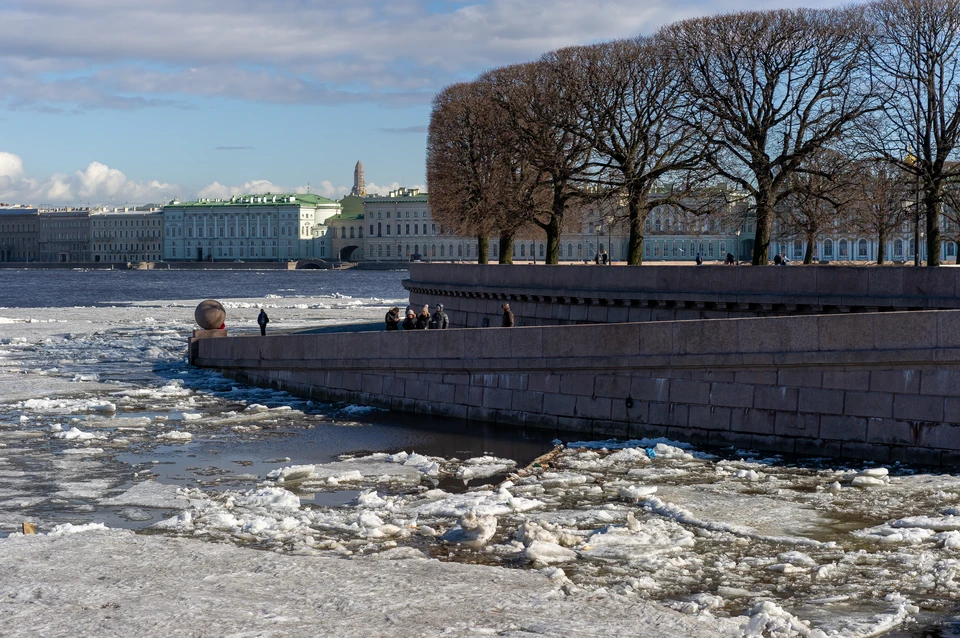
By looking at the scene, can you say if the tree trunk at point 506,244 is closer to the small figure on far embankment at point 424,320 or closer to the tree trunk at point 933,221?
the tree trunk at point 933,221

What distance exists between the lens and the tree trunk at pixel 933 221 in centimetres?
2870

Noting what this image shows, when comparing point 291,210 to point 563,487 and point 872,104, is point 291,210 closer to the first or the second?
point 872,104

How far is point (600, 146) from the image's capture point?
35.8m

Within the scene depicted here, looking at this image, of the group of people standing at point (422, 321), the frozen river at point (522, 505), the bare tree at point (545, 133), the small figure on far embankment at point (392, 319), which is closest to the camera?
the frozen river at point (522, 505)

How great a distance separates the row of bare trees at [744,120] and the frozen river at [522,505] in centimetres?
1522

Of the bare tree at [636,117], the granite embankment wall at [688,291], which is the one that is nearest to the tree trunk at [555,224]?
the bare tree at [636,117]

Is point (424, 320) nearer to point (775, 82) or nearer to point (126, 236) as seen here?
point (775, 82)

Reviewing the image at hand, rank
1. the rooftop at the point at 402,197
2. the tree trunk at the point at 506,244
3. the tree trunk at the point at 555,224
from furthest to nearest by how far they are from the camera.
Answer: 1. the rooftop at the point at 402,197
2. the tree trunk at the point at 506,244
3. the tree trunk at the point at 555,224

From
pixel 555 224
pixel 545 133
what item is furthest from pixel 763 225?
pixel 555 224

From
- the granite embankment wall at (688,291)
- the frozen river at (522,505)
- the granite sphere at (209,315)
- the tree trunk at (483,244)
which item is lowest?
the frozen river at (522,505)

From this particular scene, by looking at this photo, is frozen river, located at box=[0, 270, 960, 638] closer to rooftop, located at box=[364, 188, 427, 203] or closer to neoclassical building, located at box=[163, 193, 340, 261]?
rooftop, located at box=[364, 188, 427, 203]

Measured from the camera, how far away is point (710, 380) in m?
17.2

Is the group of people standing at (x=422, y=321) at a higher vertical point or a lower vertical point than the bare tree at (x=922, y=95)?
lower

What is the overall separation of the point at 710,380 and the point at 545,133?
20889mm
